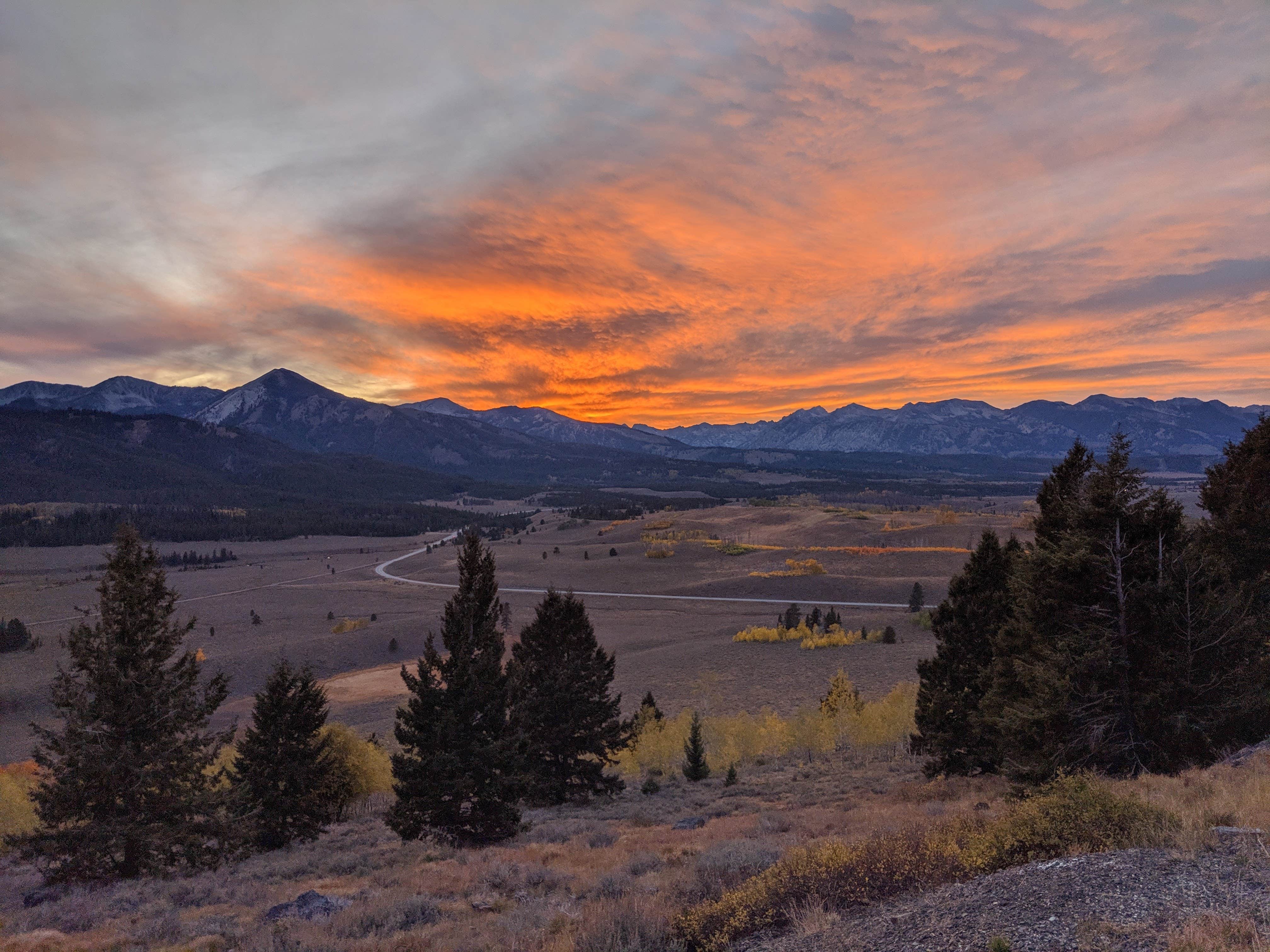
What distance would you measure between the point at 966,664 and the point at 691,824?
1243 cm

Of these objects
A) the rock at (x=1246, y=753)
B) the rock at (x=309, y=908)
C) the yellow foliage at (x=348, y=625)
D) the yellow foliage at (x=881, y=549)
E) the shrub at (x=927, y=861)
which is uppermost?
the shrub at (x=927, y=861)

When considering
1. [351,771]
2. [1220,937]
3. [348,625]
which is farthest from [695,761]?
[348,625]

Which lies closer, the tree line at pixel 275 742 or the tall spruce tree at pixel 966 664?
the tree line at pixel 275 742

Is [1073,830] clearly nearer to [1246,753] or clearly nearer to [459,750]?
[1246,753]

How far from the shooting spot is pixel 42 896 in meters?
17.3

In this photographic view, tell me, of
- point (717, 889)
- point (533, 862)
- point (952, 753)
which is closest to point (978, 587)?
point (952, 753)

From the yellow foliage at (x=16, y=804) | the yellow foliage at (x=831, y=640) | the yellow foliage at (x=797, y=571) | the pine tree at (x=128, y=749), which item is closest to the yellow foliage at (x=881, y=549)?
the yellow foliage at (x=797, y=571)

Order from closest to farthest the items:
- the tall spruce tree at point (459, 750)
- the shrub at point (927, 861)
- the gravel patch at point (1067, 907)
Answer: the gravel patch at point (1067, 907), the shrub at point (927, 861), the tall spruce tree at point (459, 750)

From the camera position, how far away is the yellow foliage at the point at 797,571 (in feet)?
397

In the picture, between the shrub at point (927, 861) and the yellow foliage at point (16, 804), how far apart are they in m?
39.3

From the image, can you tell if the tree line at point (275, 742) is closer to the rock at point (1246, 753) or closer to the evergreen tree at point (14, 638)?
the rock at point (1246, 753)

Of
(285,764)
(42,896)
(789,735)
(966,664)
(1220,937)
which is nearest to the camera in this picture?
(1220,937)

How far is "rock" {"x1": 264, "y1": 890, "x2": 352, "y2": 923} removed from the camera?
13.8 m

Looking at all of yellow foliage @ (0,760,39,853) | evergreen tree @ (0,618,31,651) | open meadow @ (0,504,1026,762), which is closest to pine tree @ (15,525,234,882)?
yellow foliage @ (0,760,39,853)
